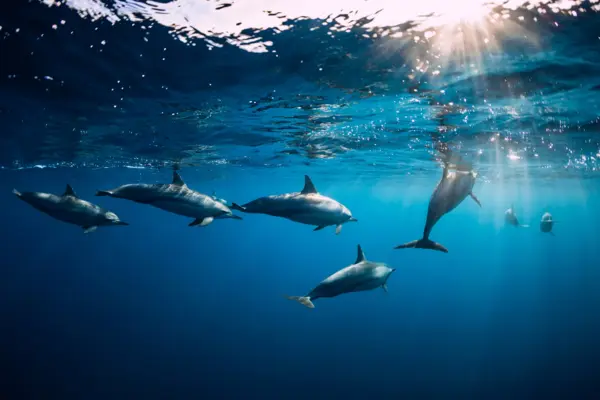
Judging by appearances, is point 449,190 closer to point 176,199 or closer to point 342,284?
point 342,284

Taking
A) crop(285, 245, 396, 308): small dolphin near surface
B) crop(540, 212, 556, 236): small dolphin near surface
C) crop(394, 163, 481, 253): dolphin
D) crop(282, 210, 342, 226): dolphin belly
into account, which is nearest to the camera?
crop(394, 163, 481, 253): dolphin

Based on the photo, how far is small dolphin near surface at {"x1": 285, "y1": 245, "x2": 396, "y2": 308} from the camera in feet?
21.5

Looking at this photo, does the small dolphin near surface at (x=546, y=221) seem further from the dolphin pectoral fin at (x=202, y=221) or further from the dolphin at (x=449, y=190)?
the dolphin pectoral fin at (x=202, y=221)

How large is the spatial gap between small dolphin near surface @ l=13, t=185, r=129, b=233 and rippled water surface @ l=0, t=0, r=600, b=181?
13.0 ft

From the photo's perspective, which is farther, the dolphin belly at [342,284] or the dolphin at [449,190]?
the dolphin belly at [342,284]

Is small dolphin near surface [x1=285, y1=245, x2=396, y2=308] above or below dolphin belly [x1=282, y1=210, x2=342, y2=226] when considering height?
below

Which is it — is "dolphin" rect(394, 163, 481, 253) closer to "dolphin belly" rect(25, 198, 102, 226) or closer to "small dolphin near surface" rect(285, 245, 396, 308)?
"small dolphin near surface" rect(285, 245, 396, 308)

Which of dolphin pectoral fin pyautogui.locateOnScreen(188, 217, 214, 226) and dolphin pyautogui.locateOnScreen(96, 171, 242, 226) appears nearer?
dolphin pyautogui.locateOnScreen(96, 171, 242, 226)

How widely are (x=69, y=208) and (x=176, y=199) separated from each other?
242 cm

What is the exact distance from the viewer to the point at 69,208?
20.9 ft

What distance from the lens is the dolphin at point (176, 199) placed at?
217 inches

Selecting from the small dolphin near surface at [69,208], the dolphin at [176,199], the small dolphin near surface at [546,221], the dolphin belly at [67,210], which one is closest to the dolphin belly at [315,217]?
the dolphin at [176,199]

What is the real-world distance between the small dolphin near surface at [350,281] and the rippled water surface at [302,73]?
5.34 m

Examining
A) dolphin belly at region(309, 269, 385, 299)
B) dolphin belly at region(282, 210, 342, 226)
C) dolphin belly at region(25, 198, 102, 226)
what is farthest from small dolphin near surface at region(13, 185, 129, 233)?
dolphin belly at region(309, 269, 385, 299)
